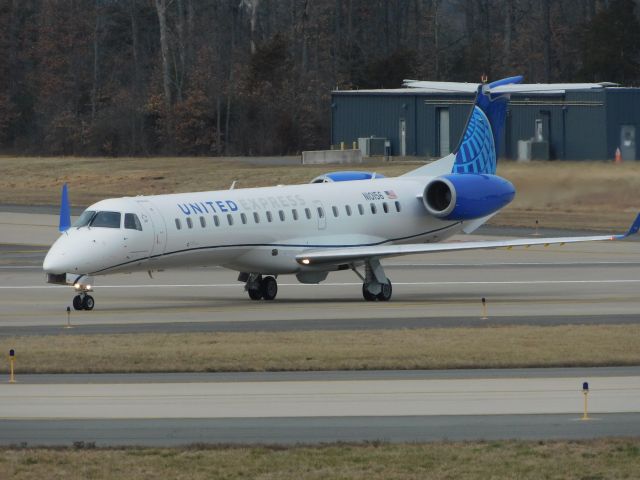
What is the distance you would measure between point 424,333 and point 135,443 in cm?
1126

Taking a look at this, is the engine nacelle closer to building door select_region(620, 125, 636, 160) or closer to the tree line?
building door select_region(620, 125, 636, 160)

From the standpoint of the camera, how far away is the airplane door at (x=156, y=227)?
107ft

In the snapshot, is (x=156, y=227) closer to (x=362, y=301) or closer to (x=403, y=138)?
(x=362, y=301)

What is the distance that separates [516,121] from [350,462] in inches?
2357

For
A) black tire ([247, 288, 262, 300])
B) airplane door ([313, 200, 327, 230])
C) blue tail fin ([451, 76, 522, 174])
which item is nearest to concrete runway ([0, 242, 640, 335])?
black tire ([247, 288, 262, 300])

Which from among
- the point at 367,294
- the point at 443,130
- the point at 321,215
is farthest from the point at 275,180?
the point at 367,294

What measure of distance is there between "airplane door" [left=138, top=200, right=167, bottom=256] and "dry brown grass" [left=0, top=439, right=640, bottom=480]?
50.8 ft

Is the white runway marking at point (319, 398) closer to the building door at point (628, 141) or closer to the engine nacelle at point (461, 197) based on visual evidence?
the engine nacelle at point (461, 197)

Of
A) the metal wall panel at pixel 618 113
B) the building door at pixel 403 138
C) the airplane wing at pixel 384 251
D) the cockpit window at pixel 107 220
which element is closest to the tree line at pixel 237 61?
the building door at pixel 403 138

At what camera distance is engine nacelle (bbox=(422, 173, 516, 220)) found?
37594 mm

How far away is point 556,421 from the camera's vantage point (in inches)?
753

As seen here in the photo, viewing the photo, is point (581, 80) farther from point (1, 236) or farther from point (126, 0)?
point (1, 236)

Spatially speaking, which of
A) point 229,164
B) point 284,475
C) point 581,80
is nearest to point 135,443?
point 284,475

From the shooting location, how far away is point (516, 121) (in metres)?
75.0
